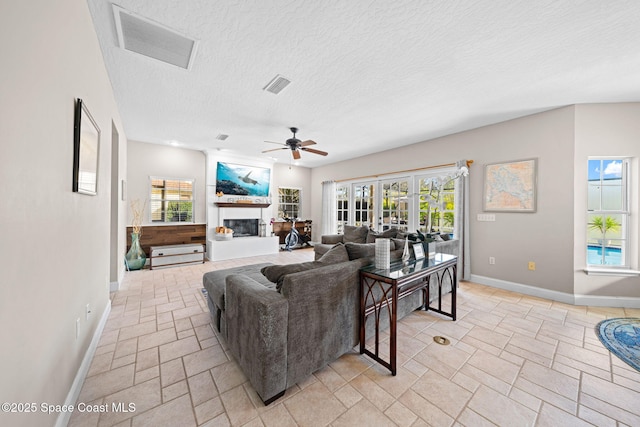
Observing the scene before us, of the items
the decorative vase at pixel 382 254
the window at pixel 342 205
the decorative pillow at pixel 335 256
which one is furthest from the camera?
the window at pixel 342 205

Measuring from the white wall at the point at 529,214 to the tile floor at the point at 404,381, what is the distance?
913mm

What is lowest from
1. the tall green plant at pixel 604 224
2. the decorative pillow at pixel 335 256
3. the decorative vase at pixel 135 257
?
the decorative vase at pixel 135 257

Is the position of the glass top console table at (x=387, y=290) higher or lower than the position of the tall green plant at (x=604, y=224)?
lower

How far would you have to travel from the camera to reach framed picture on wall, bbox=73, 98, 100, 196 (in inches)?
58.9

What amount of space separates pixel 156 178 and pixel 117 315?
3.53 metres

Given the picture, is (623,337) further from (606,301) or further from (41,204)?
(41,204)

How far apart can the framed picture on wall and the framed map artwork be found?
4.91m

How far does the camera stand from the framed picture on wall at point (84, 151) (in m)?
1.50

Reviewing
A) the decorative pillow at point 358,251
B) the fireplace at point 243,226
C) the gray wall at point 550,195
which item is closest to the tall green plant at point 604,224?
the gray wall at point 550,195

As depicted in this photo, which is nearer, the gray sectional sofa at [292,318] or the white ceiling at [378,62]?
the gray sectional sofa at [292,318]

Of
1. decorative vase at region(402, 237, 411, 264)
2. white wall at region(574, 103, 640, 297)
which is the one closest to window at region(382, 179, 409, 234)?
white wall at region(574, 103, 640, 297)

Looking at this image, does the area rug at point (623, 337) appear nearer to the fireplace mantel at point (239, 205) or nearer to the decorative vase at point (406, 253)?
the decorative vase at point (406, 253)

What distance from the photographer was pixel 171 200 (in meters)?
5.52

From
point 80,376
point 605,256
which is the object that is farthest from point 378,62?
point 605,256
